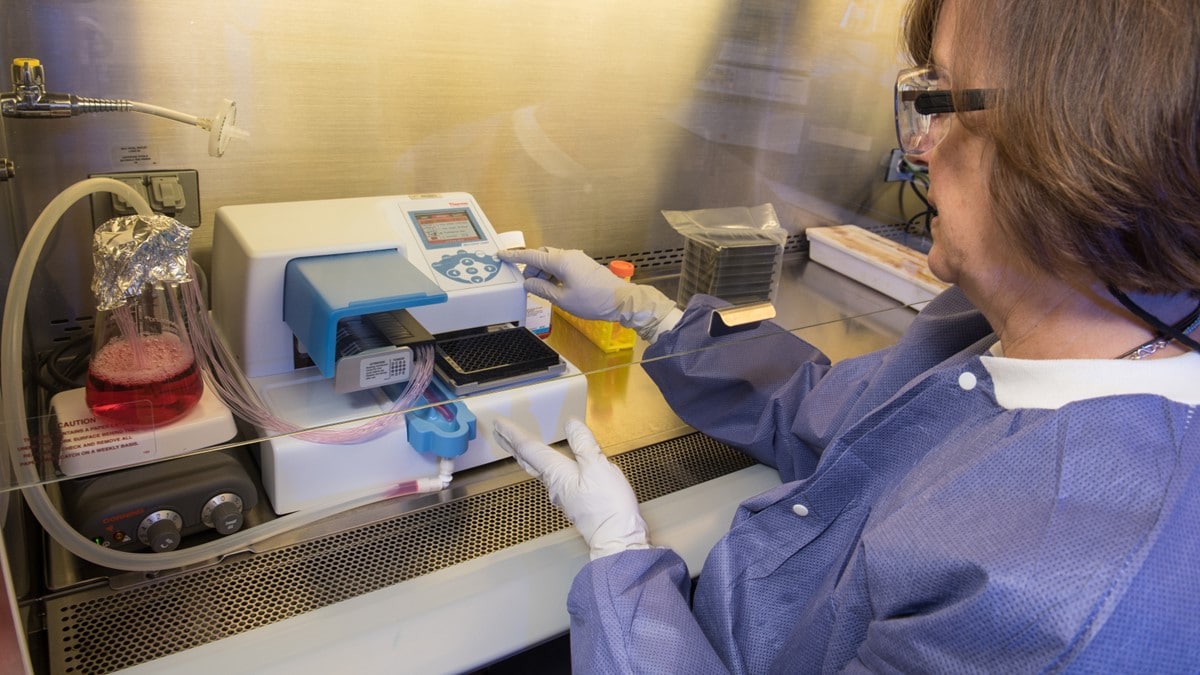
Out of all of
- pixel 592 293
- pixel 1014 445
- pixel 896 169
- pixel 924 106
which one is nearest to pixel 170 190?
pixel 592 293

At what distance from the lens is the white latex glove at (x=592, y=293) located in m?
1.33

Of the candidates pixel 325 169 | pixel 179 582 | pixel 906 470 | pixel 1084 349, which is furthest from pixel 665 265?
pixel 179 582

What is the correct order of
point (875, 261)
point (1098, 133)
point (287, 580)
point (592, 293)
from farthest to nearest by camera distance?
point (875, 261), point (592, 293), point (287, 580), point (1098, 133)

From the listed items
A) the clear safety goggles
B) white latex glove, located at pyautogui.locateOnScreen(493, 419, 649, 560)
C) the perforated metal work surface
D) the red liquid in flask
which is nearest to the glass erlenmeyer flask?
the red liquid in flask

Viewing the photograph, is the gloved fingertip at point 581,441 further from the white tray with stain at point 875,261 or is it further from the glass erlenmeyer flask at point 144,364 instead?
the white tray with stain at point 875,261

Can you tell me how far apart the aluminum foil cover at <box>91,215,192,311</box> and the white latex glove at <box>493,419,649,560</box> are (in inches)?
17.7

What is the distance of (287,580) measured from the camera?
3.01ft

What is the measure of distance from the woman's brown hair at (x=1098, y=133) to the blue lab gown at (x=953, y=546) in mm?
112

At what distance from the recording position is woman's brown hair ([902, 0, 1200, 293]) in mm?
587

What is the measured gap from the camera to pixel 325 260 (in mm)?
996

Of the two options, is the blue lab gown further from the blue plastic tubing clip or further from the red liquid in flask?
the red liquid in flask

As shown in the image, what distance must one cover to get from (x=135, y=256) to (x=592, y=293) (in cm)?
71

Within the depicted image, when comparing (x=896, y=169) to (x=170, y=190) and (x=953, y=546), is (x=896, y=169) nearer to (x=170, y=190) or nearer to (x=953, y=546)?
(x=953, y=546)

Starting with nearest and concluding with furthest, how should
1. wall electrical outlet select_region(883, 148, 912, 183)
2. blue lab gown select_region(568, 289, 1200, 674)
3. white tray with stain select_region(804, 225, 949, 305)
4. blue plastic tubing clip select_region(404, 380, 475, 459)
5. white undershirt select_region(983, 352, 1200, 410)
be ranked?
1. blue lab gown select_region(568, 289, 1200, 674)
2. white undershirt select_region(983, 352, 1200, 410)
3. blue plastic tubing clip select_region(404, 380, 475, 459)
4. white tray with stain select_region(804, 225, 949, 305)
5. wall electrical outlet select_region(883, 148, 912, 183)
